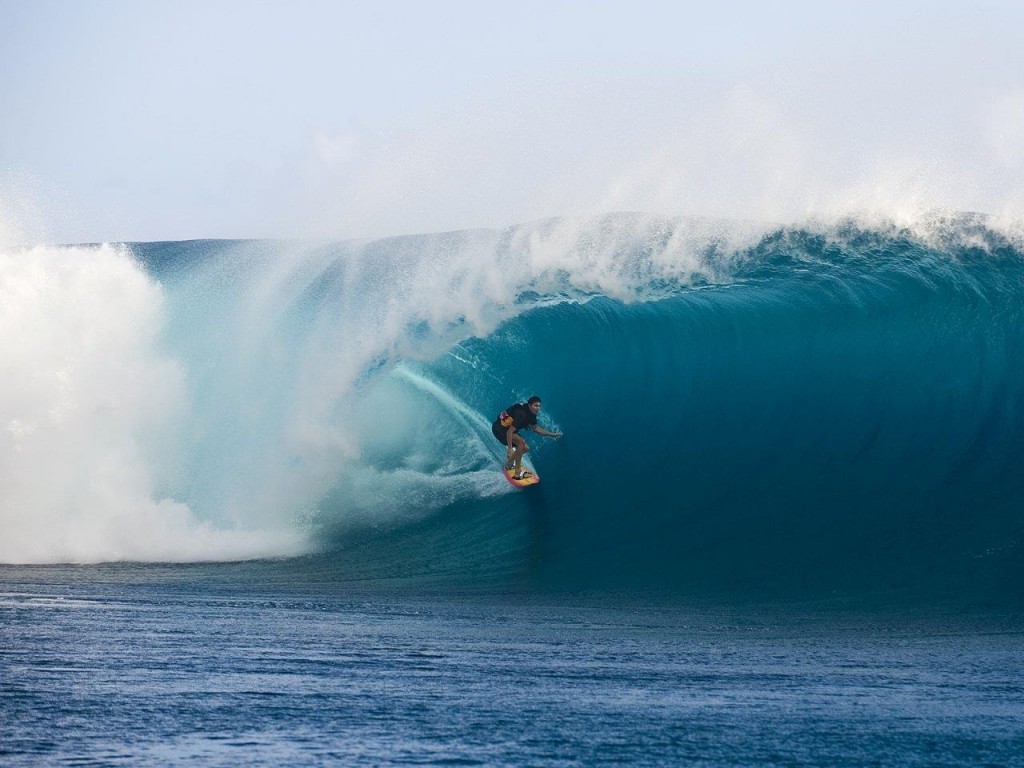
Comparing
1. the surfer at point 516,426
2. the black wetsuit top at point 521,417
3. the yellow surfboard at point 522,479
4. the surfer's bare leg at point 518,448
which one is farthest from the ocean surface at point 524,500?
the black wetsuit top at point 521,417

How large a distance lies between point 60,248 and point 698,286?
7545mm

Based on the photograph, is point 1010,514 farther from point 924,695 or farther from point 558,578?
point 924,695

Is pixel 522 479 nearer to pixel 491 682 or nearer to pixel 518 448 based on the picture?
pixel 518 448

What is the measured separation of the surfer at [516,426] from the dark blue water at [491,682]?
11.0 ft

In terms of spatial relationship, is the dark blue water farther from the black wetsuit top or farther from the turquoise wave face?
the black wetsuit top

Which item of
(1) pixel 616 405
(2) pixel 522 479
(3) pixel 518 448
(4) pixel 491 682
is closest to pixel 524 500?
(2) pixel 522 479

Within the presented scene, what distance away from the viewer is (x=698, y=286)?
50.3 ft

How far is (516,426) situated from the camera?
11594mm

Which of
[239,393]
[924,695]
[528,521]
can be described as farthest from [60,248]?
[924,695]

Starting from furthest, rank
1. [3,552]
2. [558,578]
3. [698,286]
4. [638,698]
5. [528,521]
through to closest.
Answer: [698,286]
[528,521]
[3,552]
[558,578]
[638,698]

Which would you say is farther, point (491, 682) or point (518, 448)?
point (518, 448)

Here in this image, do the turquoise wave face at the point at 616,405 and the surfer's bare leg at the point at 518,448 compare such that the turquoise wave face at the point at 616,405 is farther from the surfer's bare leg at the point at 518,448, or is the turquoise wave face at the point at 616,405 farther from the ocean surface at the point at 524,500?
the surfer's bare leg at the point at 518,448

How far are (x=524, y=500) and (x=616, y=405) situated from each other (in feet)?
8.10

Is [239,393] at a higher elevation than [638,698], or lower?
higher
